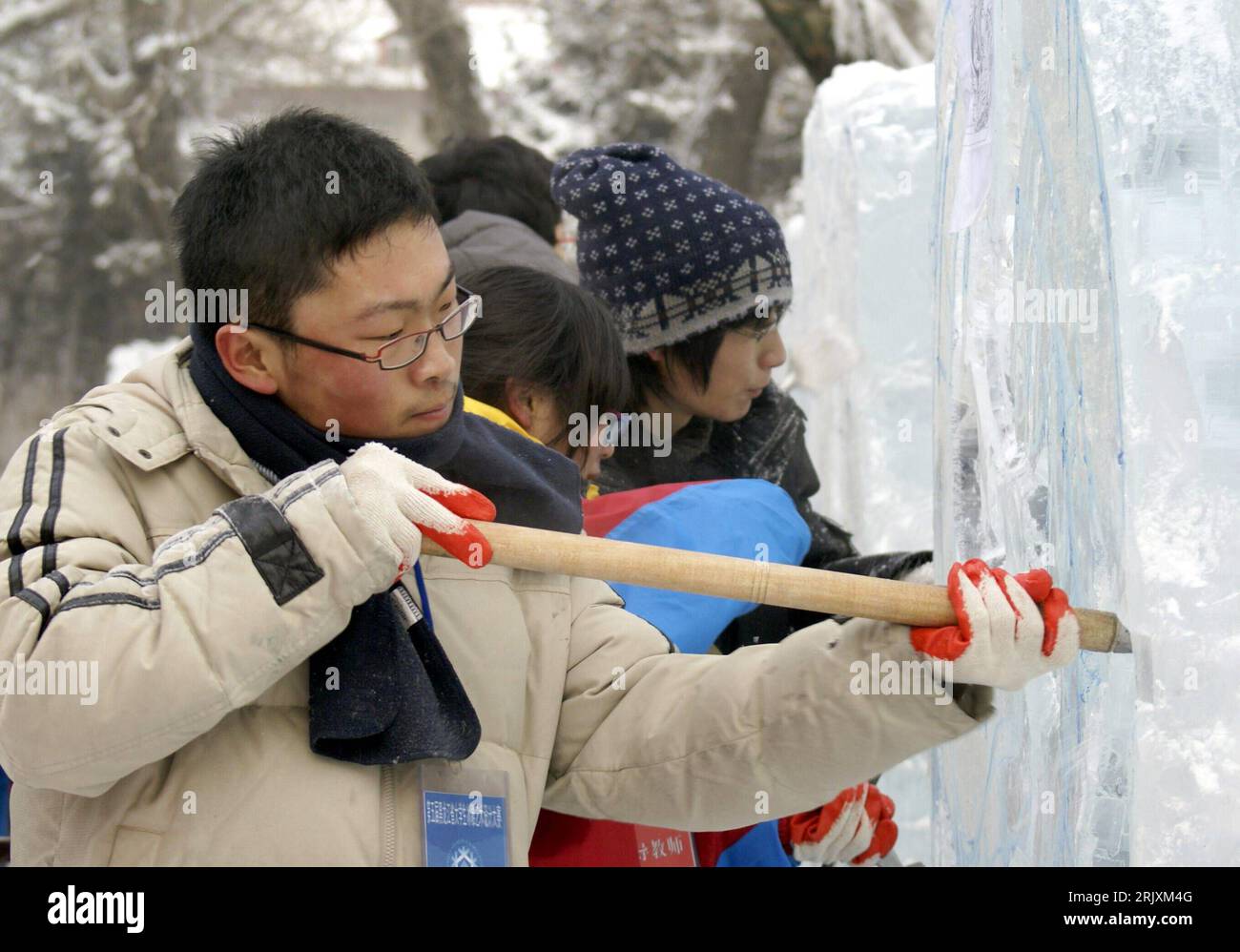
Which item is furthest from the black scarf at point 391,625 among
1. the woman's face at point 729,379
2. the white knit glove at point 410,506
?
the woman's face at point 729,379

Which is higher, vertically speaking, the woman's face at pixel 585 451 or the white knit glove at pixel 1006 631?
the woman's face at pixel 585 451

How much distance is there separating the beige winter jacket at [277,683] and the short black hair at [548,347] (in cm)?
40

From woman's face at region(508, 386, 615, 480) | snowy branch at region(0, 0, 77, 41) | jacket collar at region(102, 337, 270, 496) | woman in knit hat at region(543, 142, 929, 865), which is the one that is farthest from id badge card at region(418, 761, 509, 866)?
snowy branch at region(0, 0, 77, 41)

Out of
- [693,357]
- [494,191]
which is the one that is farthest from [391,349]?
[494,191]

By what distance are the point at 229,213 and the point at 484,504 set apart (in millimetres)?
427

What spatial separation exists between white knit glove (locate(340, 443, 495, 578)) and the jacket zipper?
0.74 ft

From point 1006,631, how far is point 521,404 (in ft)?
2.76

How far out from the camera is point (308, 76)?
14461 mm

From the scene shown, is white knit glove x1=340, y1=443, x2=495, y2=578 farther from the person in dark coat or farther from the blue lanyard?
the person in dark coat

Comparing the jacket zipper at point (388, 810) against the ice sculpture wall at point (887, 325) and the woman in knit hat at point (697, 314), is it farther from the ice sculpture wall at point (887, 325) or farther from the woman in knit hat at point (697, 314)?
the ice sculpture wall at point (887, 325)

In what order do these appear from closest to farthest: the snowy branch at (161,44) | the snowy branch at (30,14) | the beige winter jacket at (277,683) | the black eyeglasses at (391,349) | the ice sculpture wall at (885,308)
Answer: the beige winter jacket at (277,683), the black eyeglasses at (391,349), the ice sculpture wall at (885,308), the snowy branch at (161,44), the snowy branch at (30,14)

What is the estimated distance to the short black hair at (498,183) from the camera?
3.46 metres

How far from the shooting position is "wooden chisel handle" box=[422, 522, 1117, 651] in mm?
1482

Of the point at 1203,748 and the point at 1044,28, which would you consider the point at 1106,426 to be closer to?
the point at 1203,748
